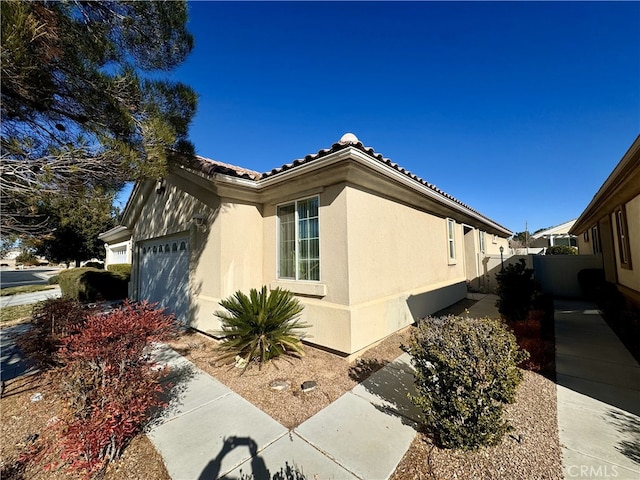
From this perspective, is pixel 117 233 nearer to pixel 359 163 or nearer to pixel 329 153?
pixel 329 153

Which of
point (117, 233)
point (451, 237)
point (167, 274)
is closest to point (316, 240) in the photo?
point (167, 274)

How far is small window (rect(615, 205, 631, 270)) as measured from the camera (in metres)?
8.26

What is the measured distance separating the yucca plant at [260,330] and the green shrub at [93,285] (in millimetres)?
12187

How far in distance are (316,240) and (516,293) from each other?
6.80 m

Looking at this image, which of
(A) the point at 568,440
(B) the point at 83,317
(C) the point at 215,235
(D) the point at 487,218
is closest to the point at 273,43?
(C) the point at 215,235

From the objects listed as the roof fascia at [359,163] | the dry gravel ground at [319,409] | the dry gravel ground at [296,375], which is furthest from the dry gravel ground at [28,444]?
the roof fascia at [359,163]

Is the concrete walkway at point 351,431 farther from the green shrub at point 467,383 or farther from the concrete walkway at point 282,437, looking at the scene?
the green shrub at point 467,383

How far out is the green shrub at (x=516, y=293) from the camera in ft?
26.9

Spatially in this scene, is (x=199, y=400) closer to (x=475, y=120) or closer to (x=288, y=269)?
(x=288, y=269)

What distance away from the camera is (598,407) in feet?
11.9

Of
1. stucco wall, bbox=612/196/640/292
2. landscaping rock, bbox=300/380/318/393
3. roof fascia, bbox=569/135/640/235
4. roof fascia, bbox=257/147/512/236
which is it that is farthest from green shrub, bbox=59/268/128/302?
stucco wall, bbox=612/196/640/292

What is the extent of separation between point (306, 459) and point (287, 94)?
1170cm

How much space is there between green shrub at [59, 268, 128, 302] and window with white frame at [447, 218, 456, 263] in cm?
1698

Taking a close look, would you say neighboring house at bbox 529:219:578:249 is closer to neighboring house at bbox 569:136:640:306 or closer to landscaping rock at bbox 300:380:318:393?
neighboring house at bbox 569:136:640:306
